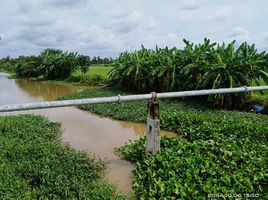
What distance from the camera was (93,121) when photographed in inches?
470

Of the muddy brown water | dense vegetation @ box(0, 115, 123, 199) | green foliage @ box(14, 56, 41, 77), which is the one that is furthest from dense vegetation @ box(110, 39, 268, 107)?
green foliage @ box(14, 56, 41, 77)

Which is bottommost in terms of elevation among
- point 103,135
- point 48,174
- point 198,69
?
point 103,135

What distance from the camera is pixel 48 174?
5.27 m

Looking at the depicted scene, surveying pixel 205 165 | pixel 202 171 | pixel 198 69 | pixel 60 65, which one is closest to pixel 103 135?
pixel 205 165

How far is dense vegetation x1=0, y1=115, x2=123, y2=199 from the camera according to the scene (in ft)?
15.8

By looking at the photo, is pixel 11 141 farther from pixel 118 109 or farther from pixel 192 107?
pixel 192 107

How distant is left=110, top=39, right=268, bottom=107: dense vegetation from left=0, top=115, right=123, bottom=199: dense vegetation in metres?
8.03

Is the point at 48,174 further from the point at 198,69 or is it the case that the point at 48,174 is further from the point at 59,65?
the point at 59,65

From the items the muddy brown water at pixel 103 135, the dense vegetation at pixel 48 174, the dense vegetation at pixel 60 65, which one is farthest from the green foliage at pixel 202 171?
the dense vegetation at pixel 60 65

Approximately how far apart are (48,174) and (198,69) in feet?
35.5

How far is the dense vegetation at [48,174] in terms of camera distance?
4.82 meters

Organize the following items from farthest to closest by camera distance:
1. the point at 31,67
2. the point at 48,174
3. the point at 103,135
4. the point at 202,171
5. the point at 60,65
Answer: the point at 31,67, the point at 60,65, the point at 103,135, the point at 48,174, the point at 202,171

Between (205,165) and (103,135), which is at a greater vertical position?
(205,165)

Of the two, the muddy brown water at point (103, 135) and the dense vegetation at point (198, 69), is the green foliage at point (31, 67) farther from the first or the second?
the muddy brown water at point (103, 135)
